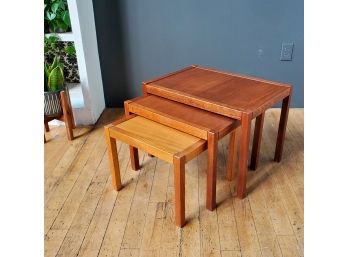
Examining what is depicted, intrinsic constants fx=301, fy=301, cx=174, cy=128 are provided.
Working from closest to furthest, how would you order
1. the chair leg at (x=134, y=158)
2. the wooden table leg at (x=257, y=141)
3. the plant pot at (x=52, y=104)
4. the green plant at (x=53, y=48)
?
the wooden table leg at (x=257, y=141) → the chair leg at (x=134, y=158) → the plant pot at (x=52, y=104) → the green plant at (x=53, y=48)

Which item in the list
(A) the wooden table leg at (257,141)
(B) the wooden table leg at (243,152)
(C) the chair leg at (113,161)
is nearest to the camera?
(B) the wooden table leg at (243,152)

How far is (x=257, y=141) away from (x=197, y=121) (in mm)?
409

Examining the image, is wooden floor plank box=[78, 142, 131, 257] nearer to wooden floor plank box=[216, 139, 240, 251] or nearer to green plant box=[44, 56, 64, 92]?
wooden floor plank box=[216, 139, 240, 251]

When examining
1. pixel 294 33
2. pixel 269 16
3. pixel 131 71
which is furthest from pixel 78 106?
pixel 294 33

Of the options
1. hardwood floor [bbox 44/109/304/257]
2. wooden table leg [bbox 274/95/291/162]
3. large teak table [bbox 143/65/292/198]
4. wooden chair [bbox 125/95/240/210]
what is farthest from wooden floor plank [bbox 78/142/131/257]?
wooden table leg [bbox 274/95/291/162]

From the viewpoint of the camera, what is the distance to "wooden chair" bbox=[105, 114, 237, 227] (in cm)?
107

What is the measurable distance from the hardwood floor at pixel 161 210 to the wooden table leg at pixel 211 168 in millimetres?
51

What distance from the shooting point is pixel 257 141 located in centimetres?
145

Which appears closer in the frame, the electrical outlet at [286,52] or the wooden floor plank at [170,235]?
the wooden floor plank at [170,235]

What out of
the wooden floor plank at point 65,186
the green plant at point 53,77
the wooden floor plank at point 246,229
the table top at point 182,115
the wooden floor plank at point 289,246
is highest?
the green plant at point 53,77

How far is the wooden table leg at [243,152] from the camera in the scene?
3.77 feet

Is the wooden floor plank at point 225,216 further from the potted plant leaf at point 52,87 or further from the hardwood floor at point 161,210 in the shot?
the potted plant leaf at point 52,87

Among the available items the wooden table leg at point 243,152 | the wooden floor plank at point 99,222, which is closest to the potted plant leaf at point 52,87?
the wooden floor plank at point 99,222
